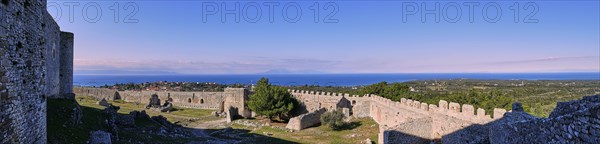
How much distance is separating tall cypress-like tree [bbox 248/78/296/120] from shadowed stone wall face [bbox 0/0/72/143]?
25.1 metres

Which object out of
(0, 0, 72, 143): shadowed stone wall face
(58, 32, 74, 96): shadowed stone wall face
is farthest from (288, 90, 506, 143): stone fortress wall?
(58, 32, 74, 96): shadowed stone wall face

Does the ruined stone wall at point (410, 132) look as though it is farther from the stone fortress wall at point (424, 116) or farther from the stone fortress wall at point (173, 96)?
the stone fortress wall at point (173, 96)

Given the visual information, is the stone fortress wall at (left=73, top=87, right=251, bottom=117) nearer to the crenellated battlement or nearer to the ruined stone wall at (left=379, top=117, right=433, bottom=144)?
the crenellated battlement

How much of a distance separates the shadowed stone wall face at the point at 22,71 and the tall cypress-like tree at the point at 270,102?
25148 mm

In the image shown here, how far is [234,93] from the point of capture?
39812 mm

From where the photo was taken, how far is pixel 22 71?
6.74m

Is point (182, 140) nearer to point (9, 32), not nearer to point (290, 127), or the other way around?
point (290, 127)

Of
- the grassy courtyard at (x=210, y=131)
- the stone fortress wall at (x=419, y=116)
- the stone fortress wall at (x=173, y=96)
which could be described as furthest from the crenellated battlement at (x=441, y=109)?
the stone fortress wall at (x=173, y=96)

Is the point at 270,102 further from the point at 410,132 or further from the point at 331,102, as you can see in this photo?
the point at 410,132

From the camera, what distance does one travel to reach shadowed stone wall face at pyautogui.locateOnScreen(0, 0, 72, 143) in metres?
5.92

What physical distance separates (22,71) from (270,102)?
26.6 m

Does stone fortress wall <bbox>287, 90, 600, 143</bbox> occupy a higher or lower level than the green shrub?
higher

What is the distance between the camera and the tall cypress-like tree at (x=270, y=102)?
33.2 m

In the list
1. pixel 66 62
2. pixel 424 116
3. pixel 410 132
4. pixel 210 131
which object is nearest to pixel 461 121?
pixel 410 132
